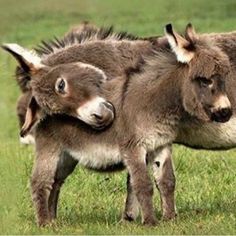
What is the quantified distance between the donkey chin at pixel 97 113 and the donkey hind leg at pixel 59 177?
25.9 inches

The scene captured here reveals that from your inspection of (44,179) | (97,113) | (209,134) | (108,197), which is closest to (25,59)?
(97,113)

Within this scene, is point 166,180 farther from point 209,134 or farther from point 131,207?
point 209,134

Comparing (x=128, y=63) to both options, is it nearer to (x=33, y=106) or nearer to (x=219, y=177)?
(x=33, y=106)

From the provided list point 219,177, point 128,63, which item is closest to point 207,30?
point 219,177

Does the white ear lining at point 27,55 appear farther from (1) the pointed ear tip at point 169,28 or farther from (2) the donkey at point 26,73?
(1) the pointed ear tip at point 169,28

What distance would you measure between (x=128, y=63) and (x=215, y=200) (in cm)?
167

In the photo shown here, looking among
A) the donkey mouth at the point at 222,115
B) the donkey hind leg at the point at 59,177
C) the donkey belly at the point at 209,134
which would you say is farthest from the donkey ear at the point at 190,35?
the donkey hind leg at the point at 59,177

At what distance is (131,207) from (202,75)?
1.49m

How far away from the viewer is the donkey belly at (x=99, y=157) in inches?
334

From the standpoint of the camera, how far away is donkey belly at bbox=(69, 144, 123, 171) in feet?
27.9

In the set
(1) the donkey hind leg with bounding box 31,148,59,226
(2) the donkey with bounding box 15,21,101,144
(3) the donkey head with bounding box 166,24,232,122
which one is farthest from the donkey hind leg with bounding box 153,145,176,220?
(2) the donkey with bounding box 15,21,101,144

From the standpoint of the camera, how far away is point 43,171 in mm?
8828

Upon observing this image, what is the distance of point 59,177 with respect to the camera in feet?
30.1

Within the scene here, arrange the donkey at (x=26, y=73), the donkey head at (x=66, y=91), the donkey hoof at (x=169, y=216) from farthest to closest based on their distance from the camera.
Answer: the donkey at (x=26, y=73)
the donkey hoof at (x=169, y=216)
the donkey head at (x=66, y=91)
